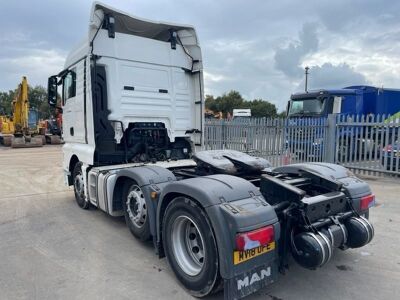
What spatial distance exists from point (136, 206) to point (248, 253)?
205cm

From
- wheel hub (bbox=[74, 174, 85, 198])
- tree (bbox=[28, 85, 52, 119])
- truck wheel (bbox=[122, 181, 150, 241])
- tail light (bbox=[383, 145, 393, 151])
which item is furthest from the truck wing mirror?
tree (bbox=[28, 85, 52, 119])

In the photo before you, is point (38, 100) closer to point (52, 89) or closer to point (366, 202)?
point (52, 89)

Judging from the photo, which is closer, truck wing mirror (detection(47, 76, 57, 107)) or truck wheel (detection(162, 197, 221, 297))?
truck wheel (detection(162, 197, 221, 297))

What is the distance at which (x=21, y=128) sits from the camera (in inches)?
944

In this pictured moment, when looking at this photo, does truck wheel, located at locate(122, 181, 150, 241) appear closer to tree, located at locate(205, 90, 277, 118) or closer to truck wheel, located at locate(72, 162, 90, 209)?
truck wheel, located at locate(72, 162, 90, 209)

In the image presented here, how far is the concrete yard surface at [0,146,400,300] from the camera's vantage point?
3.37 meters

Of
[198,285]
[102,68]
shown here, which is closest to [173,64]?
[102,68]

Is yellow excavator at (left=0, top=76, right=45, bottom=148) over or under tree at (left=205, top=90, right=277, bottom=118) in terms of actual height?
under

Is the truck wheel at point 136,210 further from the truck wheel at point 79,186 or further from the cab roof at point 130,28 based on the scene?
the cab roof at point 130,28

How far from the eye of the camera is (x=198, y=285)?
10.5 ft

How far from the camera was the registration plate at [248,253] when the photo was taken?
2811 mm

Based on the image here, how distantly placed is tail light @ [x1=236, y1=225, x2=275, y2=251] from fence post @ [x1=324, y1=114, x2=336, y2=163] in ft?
27.7

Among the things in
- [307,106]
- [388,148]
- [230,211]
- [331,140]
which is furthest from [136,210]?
[307,106]

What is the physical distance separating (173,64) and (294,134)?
655 cm
